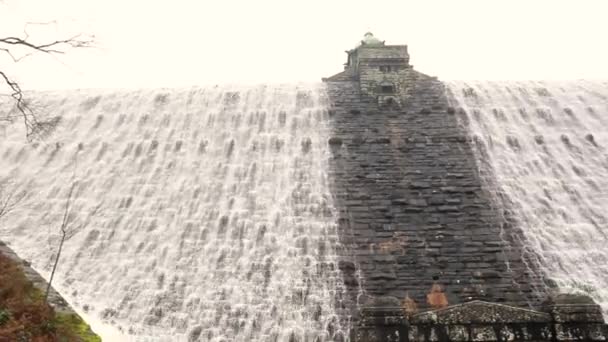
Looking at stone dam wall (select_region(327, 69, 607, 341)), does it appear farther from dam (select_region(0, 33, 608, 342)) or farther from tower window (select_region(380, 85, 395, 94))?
tower window (select_region(380, 85, 395, 94))

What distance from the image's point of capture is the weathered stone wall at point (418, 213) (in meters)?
11.9

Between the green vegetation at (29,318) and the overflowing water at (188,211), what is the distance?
103 centimetres

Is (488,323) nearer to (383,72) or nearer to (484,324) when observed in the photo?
(484,324)

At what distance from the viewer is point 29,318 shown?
9.13 m

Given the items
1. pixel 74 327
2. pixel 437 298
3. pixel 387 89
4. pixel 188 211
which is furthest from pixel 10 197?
pixel 387 89

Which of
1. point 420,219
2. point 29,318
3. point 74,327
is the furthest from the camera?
point 420,219

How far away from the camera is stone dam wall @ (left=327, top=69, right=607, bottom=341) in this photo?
11742mm

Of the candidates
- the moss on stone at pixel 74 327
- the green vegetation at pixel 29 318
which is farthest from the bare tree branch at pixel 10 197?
the moss on stone at pixel 74 327

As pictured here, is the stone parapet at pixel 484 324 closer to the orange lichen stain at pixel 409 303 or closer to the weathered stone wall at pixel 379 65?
the orange lichen stain at pixel 409 303

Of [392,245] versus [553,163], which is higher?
[553,163]

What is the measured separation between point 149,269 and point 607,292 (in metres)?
10.7

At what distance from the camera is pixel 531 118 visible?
60.6 feet

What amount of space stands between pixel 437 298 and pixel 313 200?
462 centimetres

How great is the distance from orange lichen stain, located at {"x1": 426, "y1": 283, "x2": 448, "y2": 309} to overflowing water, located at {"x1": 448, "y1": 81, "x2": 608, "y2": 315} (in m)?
2.60
